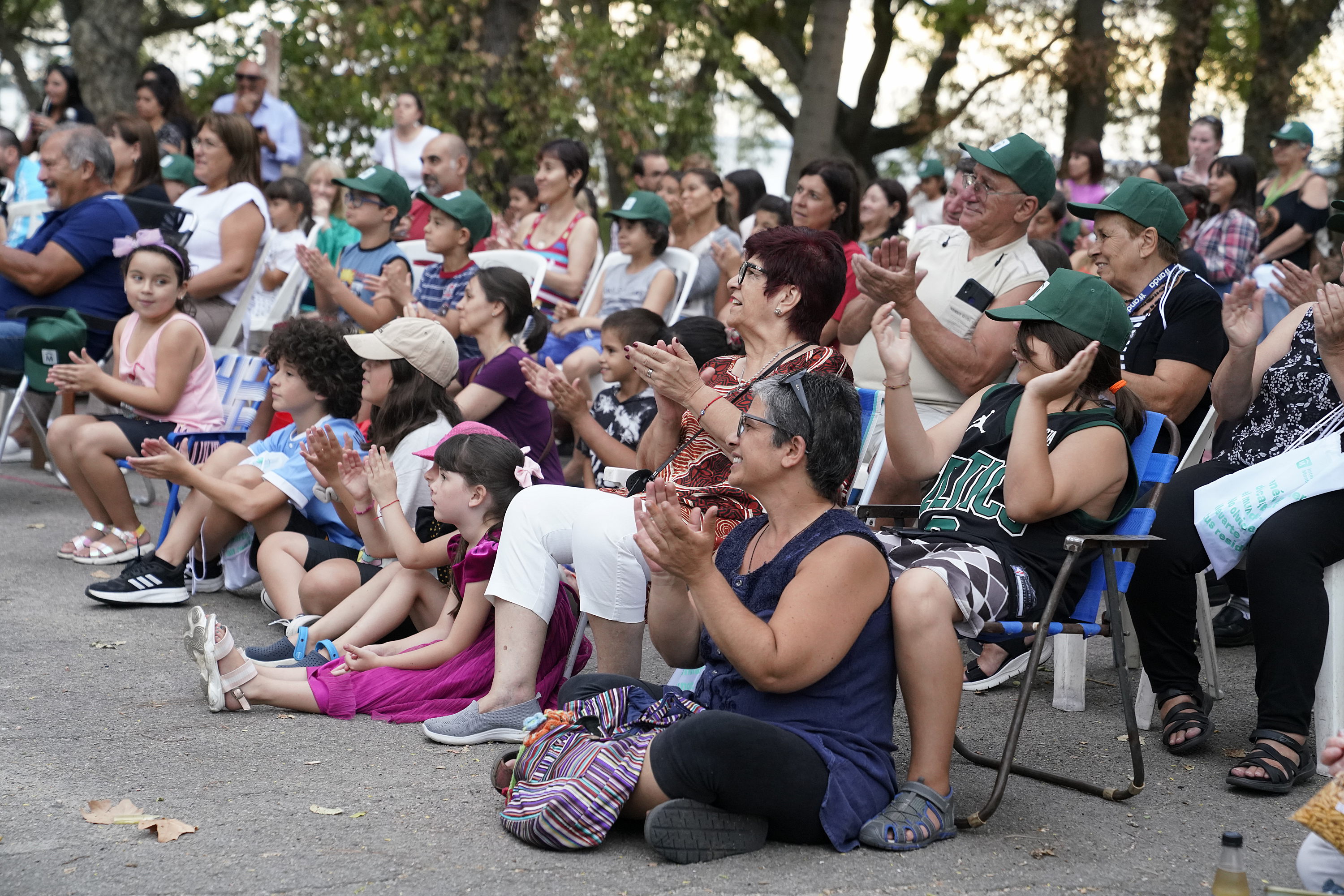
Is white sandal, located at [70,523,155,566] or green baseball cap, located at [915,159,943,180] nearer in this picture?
white sandal, located at [70,523,155,566]

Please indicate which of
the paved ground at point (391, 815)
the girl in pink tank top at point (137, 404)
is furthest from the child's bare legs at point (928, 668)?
the girl in pink tank top at point (137, 404)

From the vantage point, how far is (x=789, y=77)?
1836 cm

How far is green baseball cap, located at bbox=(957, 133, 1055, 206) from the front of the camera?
4570mm

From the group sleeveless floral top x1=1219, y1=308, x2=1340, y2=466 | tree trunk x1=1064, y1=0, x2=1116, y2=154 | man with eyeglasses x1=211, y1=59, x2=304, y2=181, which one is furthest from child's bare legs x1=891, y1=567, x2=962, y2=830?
tree trunk x1=1064, y1=0, x2=1116, y2=154

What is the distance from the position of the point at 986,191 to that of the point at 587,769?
271 cm

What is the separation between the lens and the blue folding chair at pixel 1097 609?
323 cm

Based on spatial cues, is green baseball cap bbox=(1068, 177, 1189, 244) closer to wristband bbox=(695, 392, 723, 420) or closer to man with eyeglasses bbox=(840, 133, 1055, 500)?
man with eyeglasses bbox=(840, 133, 1055, 500)

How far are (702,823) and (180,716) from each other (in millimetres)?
1805

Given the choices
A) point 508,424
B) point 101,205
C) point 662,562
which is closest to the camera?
point 662,562

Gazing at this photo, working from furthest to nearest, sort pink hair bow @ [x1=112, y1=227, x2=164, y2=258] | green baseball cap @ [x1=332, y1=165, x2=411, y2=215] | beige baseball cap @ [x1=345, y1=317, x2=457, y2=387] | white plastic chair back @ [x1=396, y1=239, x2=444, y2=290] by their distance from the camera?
white plastic chair back @ [x1=396, y1=239, x2=444, y2=290] < green baseball cap @ [x1=332, y1=165, x2=411, y2=215] < pink hair bow @ [x1=112, y1=227, x2=164, y2=258] < beige baseball cap @ [x1=345, y1=317, x2=457, y2=387]

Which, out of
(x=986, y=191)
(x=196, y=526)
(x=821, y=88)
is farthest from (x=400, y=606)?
(x=821, y=88)

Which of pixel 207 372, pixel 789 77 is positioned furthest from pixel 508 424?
pixel 789 77

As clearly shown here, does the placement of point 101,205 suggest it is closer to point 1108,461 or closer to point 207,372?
point 207,372

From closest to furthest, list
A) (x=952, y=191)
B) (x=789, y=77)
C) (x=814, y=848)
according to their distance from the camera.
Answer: (x=814, y=848) < (x=952, y=191) < (x=789, y=77)
